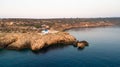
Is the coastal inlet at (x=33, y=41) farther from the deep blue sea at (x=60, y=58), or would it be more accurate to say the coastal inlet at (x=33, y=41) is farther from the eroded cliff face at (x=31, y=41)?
the deep blue sea at (x=60, y=58)

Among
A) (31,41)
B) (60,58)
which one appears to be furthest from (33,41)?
(60,58)

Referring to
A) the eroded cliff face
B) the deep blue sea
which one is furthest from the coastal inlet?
the deep blue sea

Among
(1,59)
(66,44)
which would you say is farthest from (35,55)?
(66,44)

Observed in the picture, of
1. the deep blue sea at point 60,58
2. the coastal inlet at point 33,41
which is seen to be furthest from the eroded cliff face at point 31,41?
the deep blue sea at point 60,58

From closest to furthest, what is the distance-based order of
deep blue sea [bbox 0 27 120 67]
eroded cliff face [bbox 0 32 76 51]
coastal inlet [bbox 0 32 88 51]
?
deep blue sea [bbox 0 27 120 67], coastal inlet [bbox 0 32 88 51], eroded cliff face [bbox 0 32 76 51]

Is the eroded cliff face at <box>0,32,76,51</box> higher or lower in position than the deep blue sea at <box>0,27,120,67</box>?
higher

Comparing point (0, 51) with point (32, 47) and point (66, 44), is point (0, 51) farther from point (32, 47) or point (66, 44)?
point (66, 44)

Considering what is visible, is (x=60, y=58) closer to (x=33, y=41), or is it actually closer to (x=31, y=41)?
(x=33, y=41)

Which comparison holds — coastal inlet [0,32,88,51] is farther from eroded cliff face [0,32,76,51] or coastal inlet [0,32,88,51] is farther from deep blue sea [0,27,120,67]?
deep blue sea [0,27,120,67]
